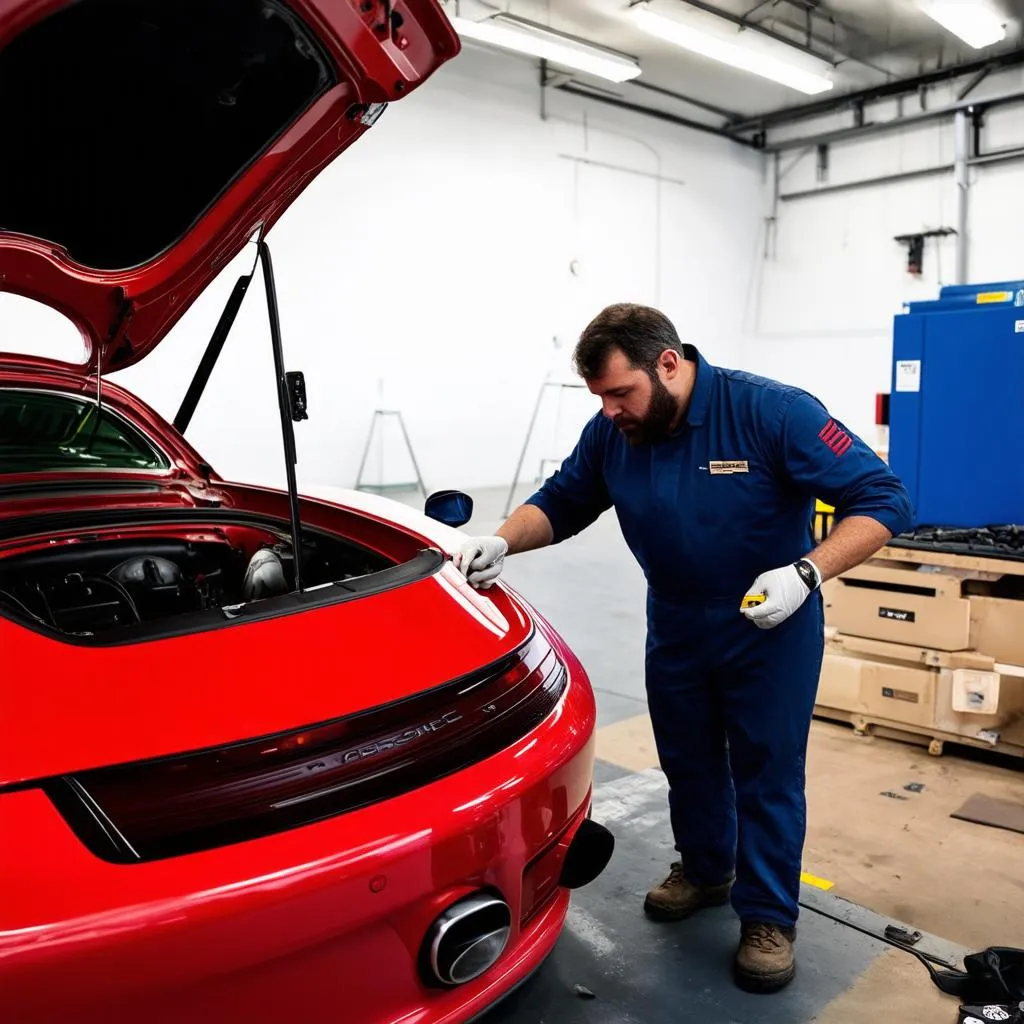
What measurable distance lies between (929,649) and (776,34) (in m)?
7.15

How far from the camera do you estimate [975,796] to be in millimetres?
2779

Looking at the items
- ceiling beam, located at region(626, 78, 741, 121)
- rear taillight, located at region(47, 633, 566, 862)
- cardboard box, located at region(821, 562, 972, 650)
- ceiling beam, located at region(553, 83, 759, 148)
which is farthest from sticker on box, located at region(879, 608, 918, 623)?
ceiling beam, located at region(626, 78, 741, 121)

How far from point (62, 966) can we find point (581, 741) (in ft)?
2.53

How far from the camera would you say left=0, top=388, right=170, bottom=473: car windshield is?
2.33 meters

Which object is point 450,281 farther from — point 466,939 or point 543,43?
point 466,939

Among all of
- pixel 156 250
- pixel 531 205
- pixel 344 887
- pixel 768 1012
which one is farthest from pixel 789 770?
pixel 531 205

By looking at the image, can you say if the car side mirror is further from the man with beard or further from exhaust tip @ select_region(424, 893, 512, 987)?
exhaust tip @ select_region(424, 893, 512, 987)

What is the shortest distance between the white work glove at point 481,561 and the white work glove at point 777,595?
1.57 feet

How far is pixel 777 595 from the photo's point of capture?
5.51 ft

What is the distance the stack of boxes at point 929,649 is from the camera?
117 inches

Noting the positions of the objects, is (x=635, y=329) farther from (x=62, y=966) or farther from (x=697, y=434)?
(x=62, y=966)

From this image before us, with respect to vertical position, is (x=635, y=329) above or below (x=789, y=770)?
above

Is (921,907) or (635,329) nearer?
(635,329)

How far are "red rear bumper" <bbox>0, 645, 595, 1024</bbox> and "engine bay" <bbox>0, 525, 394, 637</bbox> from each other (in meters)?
0.63
